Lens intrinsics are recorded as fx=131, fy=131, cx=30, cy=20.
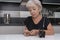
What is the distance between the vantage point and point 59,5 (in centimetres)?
188

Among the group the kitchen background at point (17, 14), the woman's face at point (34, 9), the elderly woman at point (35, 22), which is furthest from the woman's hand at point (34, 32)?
the kitchen background at point (17, 14)

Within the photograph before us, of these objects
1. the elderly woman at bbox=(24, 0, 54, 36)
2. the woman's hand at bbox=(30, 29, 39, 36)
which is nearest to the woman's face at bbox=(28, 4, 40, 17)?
the elderly woman at bbox=(24, 0, 54, 36)

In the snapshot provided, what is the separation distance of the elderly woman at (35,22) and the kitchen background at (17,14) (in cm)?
18

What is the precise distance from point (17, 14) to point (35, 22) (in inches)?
Result: 12.5

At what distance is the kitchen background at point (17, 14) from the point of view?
1.82 meters

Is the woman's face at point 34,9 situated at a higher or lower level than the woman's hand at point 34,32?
higher

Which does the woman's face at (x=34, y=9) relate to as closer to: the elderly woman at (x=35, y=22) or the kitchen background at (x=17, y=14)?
the elderly woman at (x=35, y=22)

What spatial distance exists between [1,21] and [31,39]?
0.59m

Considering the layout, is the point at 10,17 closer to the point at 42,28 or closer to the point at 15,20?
the point at 15,20

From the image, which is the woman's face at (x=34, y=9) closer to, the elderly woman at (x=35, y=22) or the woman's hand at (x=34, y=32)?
the elderly woman at (x=35, y=22)

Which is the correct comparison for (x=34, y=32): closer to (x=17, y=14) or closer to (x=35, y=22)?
(x=35, y=22)

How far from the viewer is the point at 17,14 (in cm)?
185

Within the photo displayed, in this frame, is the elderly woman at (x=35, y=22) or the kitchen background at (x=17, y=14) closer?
the elderly woman at (x=35, y=22)

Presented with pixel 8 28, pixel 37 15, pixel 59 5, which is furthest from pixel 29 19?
pixel 59 5
